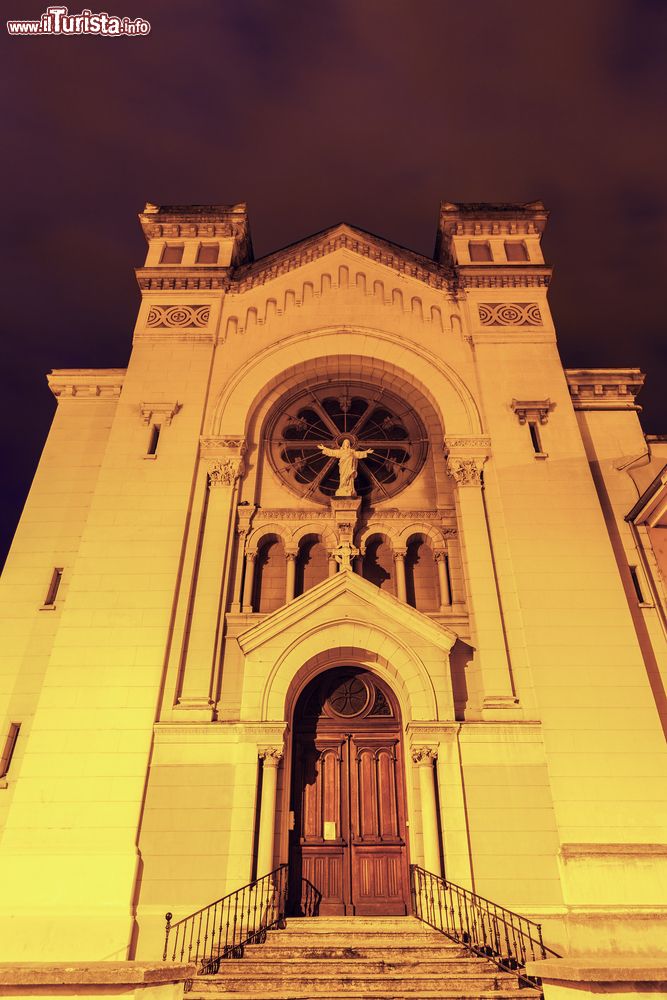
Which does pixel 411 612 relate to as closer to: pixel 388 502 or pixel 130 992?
pixel 388 502

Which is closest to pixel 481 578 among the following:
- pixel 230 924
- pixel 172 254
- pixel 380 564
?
pixel 380 564

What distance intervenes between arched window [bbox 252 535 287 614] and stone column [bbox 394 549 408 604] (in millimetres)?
2488

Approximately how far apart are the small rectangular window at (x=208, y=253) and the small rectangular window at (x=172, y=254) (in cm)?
58

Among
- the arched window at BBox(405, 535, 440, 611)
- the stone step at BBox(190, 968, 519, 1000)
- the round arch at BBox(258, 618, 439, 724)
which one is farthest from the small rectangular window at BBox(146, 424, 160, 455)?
the stone step at BBox(190, 968, 519, 1000)

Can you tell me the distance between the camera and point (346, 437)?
1755cm

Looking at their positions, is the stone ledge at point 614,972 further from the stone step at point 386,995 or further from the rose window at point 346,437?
the rose window at point 346,437

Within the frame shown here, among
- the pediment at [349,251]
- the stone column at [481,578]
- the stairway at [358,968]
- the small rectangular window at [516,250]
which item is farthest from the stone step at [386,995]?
the small rectangular window at [516,250]

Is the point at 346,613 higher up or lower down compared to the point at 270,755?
higher up

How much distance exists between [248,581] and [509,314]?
10.5 metres

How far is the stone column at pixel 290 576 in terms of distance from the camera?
14.4 m

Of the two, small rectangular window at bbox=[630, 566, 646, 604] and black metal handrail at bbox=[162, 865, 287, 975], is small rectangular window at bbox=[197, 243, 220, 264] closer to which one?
small rectangular window at bbox=[630, 566, 646, 604]

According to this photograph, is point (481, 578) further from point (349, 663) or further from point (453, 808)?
point (453, 808)

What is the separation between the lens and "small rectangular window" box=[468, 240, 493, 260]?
20.3 m

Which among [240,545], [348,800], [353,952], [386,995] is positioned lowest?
[386,995]
